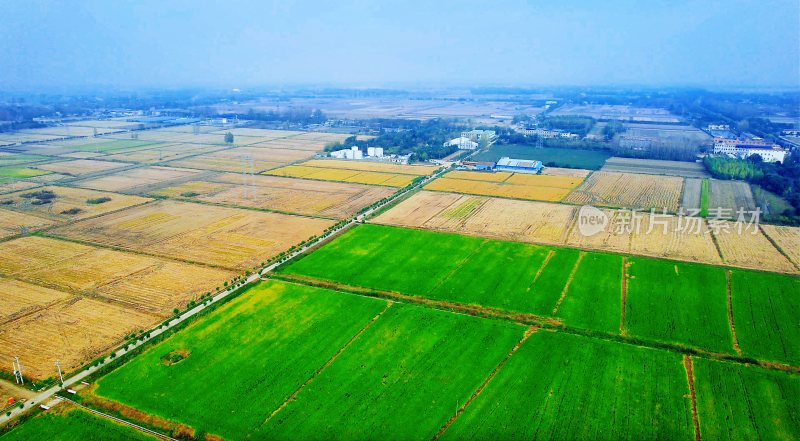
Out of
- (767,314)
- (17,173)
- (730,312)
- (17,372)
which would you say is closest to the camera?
(17,372)

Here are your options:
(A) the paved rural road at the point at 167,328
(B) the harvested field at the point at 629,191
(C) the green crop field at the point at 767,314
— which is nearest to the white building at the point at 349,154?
(A) the paved rural road at the point at 167,328

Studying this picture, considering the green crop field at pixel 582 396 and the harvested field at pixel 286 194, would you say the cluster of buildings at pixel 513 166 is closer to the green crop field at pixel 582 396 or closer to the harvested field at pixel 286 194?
the harvested field at pixel 286 194

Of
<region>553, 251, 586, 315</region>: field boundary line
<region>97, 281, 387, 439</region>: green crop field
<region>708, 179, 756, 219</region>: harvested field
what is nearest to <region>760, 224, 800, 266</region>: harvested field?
<region>708, 179, 756, 219</region>: harvested field

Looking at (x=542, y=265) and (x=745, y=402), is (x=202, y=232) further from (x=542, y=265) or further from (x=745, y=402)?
(x=745, y=402)

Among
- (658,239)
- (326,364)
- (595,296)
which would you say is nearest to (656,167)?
(658,239)

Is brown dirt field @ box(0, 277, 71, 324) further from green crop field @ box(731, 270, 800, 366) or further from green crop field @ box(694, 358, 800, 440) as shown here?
green crop field @ box(731, 270, 800, 366)

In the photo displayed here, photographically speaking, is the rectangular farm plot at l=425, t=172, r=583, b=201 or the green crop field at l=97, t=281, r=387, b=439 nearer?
the green crop field at l=97, t=281, r=387, b=439

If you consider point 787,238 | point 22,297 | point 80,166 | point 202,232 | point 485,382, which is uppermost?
point 80,166
